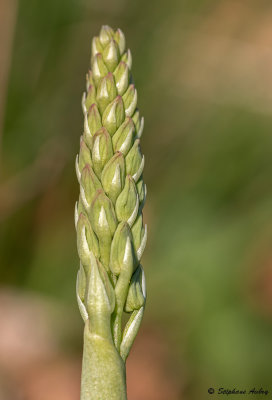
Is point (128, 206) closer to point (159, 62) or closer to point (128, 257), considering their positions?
point (128, 257)

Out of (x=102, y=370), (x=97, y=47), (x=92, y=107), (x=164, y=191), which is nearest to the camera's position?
(x=102, y=370)

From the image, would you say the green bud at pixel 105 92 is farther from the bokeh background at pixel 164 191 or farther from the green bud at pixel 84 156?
the bokeh background at pixel 164 191

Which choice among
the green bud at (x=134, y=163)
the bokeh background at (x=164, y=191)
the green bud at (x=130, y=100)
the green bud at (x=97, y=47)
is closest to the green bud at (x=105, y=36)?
the green bud at (x=97, y=47)

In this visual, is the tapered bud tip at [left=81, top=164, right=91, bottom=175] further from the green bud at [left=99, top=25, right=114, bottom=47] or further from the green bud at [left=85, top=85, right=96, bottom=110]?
the green bud at [left=99, top=25, right=114, bottom=47]

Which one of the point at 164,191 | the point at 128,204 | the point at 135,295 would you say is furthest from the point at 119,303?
the point at 164,191

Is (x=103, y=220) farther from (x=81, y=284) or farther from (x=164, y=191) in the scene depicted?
(x=164, y=191)

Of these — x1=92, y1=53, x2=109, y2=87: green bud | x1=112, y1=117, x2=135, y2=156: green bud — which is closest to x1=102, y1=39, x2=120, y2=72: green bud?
x1=92, y1=53, x2=109, y2=87: green bud
